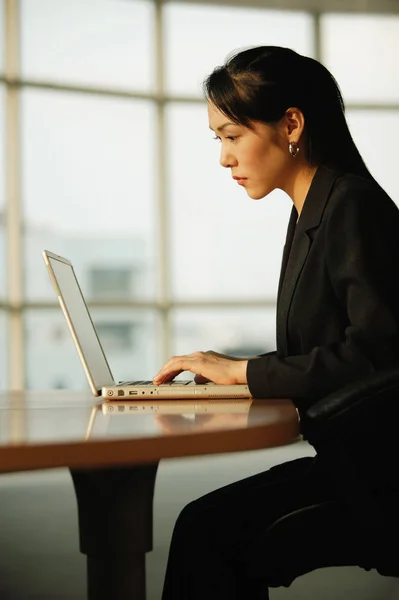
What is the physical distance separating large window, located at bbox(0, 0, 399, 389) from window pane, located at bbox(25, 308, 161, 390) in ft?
0.05

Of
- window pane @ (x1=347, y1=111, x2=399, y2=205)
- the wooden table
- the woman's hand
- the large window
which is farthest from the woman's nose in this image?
window pane @ (x1=347, y1=111, x2=399, y2=205)

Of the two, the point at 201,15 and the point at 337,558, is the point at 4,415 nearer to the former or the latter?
the point at 337,558

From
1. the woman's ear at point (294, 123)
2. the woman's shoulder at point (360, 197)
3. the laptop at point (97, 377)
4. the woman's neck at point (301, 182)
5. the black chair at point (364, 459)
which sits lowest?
the black chair at point (364, 459)

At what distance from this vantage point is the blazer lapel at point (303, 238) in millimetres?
1523

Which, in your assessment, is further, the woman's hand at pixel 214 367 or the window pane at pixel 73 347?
the window pane at pixel 73 347

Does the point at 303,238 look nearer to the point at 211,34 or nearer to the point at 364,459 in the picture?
the point at 364,459

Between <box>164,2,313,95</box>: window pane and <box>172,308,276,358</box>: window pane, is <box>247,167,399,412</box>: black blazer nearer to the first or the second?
<box>172,308,276,358</box>: window pane

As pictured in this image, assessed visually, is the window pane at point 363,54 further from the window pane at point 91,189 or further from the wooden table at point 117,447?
the wooden table at point 117,447

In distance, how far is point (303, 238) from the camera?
1.54m

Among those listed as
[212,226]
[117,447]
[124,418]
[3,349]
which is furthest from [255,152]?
[212,226]

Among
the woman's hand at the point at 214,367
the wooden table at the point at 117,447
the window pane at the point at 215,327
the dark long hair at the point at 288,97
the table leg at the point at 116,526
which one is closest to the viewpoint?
the wooden table at the point at 117,447

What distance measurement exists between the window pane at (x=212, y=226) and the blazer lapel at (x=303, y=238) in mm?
5185

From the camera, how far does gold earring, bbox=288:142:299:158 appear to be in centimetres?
163

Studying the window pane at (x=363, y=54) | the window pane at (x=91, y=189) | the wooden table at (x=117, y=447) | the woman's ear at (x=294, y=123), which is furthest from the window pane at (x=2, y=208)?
the woman's ear at (x=294, y=123)
